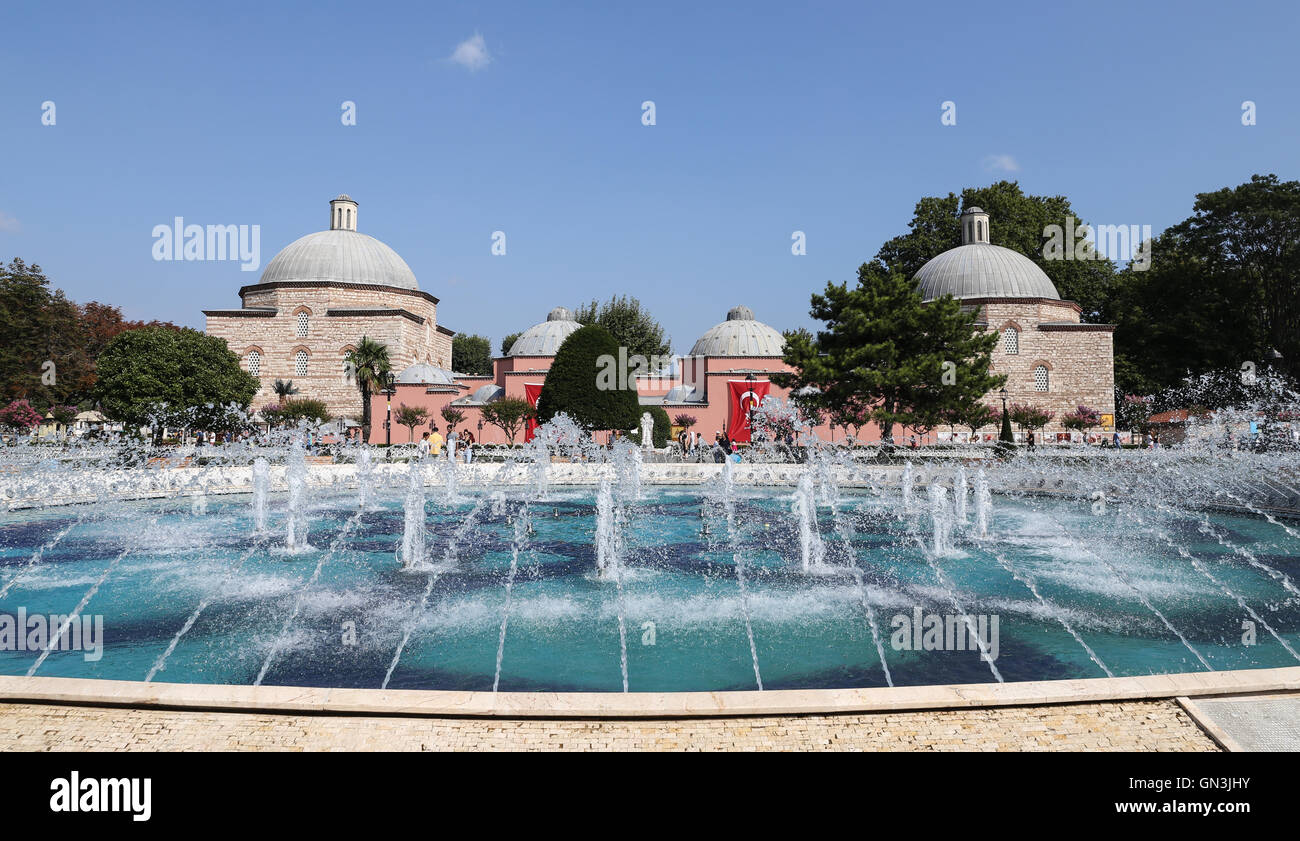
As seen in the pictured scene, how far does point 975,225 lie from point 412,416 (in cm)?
3051

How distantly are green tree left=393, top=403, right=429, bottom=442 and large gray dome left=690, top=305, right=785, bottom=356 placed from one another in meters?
15.3

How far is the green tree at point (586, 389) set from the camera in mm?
26578

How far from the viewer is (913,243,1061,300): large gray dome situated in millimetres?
35188

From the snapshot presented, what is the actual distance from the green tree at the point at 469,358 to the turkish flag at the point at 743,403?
3231 cm

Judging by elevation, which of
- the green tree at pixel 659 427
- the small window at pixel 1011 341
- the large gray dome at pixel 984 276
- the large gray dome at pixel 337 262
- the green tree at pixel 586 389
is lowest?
the green tree at pixel 659 427

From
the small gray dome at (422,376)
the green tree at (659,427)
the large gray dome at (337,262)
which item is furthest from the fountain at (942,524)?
the large gray dome at (337,262)

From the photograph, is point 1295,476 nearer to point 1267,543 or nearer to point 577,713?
point 1267,543

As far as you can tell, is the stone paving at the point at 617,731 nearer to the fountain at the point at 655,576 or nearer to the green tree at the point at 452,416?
the fountain at the point at 655,576

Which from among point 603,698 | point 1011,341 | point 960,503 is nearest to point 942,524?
point 960,503

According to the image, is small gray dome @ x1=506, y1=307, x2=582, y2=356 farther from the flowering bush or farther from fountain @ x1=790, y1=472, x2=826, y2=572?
fountain @ x1=790, y1=472, x2=826, y2=572

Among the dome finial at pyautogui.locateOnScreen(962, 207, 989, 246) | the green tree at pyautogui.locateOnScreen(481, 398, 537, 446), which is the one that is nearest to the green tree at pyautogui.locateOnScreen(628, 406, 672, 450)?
the green tree at pyautogui.locateOnScreen(481, 398, 537, 446)

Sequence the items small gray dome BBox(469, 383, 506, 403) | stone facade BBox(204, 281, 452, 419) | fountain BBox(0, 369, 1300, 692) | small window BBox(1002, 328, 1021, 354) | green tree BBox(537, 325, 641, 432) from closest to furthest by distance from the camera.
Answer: fountain BBox(0, 369, 1300, 692)
green tree BBox(537, 325, 641, 432)
small window BBox(1002, 328, 1021, 354)
stone facade BBox(204, 281, 452, 419)
small gray dome BBox(469, 383, 506, 403)

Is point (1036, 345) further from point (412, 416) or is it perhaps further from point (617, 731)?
point (617, 731)

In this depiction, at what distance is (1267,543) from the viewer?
10578 millimetres
